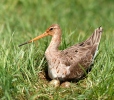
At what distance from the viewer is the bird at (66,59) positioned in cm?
770

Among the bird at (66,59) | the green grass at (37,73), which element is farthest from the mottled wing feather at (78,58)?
the green grass at (37,73)

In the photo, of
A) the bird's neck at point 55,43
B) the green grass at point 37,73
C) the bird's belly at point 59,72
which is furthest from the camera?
the bird's neck at point 55,43

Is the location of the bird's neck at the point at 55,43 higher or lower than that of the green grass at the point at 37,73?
higher

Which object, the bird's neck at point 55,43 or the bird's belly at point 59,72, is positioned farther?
the bird's neck at point 55,43

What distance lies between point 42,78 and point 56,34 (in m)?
0.81

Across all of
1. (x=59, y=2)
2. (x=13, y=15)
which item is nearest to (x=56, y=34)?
(x=13, y=15)

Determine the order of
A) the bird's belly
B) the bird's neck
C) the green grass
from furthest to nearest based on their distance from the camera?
the bird's neck, the bird's belly, the green grass

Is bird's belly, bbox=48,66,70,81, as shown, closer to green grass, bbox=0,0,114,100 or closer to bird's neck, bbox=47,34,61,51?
green grass, bbox=0,0,114,100

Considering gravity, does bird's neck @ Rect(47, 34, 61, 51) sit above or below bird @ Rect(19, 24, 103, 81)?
above

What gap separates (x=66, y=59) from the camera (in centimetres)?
776

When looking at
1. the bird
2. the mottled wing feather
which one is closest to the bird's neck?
the bird

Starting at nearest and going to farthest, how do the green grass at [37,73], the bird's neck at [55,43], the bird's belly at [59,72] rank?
the green grass at [37,73], the bird's belly at [59,72], the bird's neck at [55,43]

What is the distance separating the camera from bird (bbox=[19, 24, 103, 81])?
7699 mm

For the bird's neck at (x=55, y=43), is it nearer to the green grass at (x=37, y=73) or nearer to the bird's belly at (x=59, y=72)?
the green grass at (x=37, y=73)
